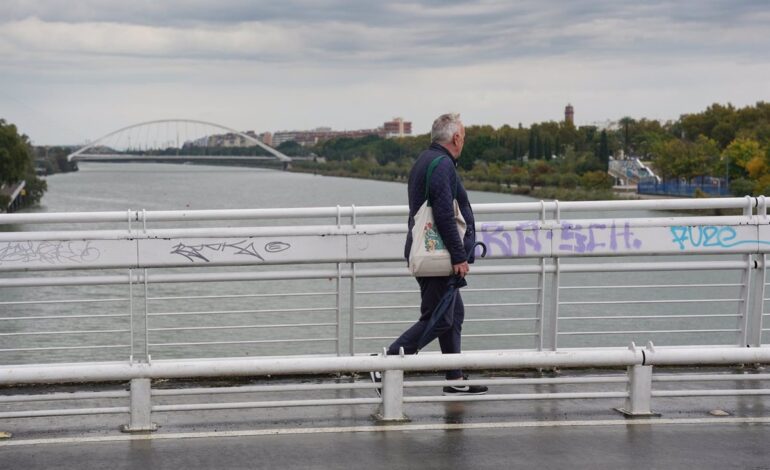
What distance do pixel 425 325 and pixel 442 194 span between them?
90cm

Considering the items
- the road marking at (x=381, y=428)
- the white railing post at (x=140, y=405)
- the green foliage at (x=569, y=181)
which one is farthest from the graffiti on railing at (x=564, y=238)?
the green foliage at (x=569, y=181)

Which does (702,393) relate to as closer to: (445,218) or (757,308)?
(757,308)

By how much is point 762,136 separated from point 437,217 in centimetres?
13062

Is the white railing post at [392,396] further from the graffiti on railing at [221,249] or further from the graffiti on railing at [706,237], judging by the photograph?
the graffiti on railing at [706,237]

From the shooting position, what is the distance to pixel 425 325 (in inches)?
289

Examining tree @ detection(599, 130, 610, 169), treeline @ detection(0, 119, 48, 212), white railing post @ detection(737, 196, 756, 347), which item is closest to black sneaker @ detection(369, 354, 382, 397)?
white railing post @ detection(737, 196, 756, 347)

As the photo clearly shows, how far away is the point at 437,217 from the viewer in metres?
7.19

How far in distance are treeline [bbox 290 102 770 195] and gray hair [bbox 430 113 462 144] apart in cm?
9529

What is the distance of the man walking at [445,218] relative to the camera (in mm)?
7188

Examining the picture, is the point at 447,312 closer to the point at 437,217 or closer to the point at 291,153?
the point at 437,217

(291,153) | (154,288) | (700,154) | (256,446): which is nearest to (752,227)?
(256,446)

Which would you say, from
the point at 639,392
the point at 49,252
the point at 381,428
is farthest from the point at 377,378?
the point at 49,252

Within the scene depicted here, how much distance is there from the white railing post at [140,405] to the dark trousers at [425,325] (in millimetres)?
1644

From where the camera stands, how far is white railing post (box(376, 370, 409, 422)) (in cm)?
682
